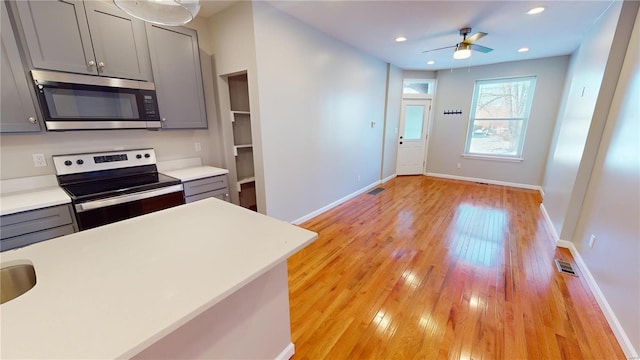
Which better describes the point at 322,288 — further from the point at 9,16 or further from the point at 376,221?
the point at 9,16

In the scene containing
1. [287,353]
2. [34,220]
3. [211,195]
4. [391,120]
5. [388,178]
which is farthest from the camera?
[388,178]

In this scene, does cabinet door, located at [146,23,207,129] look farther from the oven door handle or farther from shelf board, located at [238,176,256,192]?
shelf board, located at [238,176,256,192]

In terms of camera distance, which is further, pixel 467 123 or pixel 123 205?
pixel 467 123

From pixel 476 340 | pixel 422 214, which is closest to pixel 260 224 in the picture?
pixel 476 340

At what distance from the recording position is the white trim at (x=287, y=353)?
143 cm

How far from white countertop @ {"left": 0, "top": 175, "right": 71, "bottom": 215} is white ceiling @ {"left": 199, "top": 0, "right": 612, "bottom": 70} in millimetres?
2219

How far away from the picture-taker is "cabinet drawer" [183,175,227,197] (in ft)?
8.18

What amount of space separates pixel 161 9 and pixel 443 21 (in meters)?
3.01

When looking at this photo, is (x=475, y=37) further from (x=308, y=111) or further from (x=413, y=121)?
(x=413, y=121)

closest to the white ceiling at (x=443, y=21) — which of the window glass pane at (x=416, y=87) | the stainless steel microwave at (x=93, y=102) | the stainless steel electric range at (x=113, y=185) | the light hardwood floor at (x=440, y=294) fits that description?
the stainless steel microwave at (x=93, y=102)

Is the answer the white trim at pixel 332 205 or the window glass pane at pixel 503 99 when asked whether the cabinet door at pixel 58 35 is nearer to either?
the white trim at pixel 332 205

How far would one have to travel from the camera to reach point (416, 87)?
5.86 m

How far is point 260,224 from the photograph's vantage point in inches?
51.4

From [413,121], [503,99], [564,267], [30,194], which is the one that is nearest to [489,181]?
[503,99]
